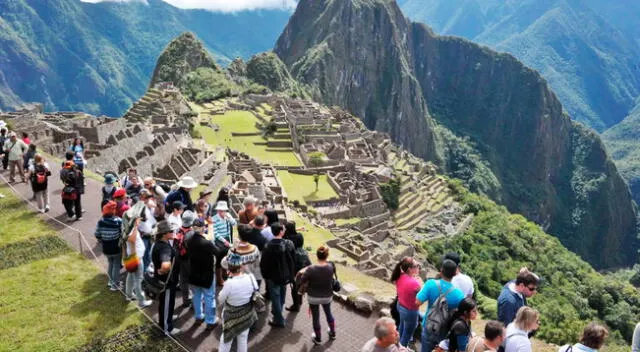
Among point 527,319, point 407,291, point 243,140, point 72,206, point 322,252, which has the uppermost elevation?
point 527,319

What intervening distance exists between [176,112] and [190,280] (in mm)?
44515

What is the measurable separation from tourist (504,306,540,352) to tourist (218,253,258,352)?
381 cm

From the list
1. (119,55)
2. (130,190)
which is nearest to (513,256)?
(130,190)

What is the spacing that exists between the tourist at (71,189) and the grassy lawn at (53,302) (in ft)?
3.85

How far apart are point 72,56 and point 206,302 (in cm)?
12017

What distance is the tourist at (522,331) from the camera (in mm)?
6668

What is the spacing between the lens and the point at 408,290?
27.3 ft

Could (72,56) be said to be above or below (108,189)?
below

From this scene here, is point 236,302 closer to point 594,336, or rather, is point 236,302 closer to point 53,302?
point 53,302

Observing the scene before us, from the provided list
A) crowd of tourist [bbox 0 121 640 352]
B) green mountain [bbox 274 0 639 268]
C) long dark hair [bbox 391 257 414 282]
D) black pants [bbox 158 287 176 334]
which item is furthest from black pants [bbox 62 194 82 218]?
green mountain [bbox 274 0 639 268]

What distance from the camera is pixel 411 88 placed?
18300cm

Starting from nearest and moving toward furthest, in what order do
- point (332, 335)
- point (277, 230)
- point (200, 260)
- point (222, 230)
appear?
point (200, 260) < point (277, 230) < point (332, 335) < point (222, 230)

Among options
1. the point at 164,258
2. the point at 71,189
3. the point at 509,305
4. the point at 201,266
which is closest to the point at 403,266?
the point at 509,305

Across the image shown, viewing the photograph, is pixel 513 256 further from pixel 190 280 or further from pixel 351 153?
pixel 190 280
